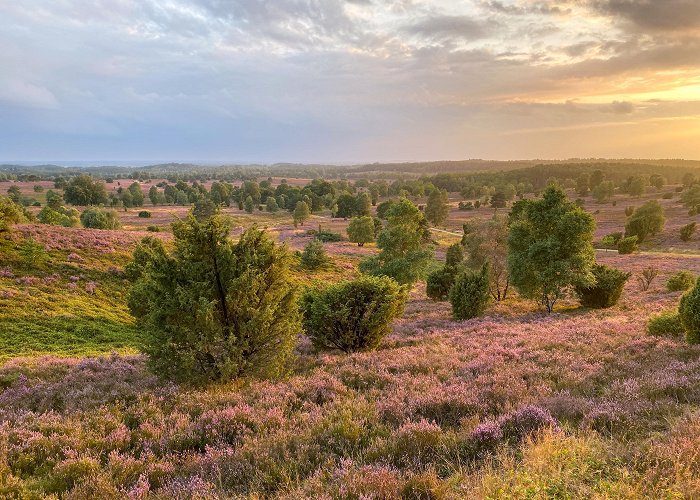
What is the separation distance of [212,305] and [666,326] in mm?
16615

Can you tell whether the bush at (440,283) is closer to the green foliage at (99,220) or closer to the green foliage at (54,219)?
the green foliage at (99,220)

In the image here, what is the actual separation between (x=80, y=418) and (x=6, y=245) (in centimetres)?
3028

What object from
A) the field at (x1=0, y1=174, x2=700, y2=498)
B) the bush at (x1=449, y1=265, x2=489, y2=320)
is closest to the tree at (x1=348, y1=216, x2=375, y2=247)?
the bush at (x1=449, y1=265, x2=489, y2=320)

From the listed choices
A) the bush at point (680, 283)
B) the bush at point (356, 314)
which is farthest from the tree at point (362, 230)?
the bush at point (356, 314)

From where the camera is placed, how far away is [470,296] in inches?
1010

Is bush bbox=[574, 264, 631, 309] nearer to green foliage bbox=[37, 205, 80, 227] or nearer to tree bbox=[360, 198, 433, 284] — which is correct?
tree bbox=[360, 198, 433, 284]

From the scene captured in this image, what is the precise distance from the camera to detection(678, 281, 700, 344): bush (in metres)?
12.6

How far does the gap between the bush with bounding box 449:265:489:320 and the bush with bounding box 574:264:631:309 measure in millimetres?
7642

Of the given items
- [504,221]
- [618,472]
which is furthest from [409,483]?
[504,221]

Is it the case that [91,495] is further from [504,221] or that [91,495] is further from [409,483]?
[504,221]

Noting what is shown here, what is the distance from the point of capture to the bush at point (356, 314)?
51.3ft

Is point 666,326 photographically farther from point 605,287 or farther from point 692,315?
point 605,287

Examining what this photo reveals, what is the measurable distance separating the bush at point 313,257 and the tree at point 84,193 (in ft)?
342

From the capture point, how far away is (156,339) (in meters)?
10.4
